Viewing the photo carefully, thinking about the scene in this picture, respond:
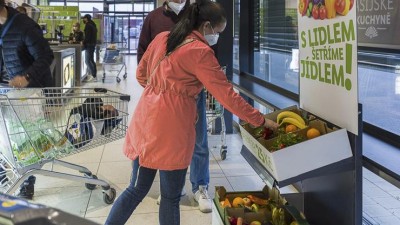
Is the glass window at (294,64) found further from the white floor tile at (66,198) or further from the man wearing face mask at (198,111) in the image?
the white floor tile at (66,198)

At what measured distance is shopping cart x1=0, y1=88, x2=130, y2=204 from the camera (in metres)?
2.88

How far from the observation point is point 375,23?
226 cm

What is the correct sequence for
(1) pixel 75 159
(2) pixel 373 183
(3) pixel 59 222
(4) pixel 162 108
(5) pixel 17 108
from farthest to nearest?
(1) pixel 75 159 → (2) pixel 373 183 → (5) pixel 17 108 → (4) pixel 162 108 → (3) pixel 59 222

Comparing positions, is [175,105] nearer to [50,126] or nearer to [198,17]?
[198,17]

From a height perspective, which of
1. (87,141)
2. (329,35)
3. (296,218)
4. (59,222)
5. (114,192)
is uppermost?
(329,35)

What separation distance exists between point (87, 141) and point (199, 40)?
1.37m

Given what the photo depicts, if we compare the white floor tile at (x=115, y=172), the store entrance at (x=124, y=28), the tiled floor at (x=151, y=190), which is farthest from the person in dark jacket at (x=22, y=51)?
the store entrance at (x=124, y=28)

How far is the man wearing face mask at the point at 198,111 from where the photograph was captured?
3166 millimetres

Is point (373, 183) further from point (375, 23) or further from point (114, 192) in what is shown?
point (114, 192)

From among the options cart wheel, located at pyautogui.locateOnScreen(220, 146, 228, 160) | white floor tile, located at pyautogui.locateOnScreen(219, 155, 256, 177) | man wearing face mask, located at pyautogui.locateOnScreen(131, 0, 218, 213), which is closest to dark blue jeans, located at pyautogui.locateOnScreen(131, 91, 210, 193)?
man wearing face mask, located at pyautogui.locateOnScreen(131, 0, 218, 213)

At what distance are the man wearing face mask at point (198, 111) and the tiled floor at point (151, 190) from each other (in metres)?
0.12

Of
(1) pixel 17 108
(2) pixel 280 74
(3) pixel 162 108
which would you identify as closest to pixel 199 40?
(3) pixel 162 108

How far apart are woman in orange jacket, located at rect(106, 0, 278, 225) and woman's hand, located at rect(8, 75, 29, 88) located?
1.28 metres

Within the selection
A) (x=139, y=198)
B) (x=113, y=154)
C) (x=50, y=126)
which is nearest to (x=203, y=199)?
(x=139, y=198)
